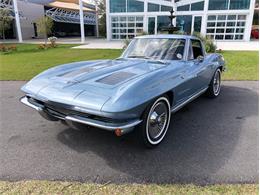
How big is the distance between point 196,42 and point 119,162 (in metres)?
3.14

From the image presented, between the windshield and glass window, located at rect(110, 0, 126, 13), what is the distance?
23.8m

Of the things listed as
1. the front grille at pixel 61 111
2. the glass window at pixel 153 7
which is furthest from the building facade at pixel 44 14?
the front grille at pixel 61 111

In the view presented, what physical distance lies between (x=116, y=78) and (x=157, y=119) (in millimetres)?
802

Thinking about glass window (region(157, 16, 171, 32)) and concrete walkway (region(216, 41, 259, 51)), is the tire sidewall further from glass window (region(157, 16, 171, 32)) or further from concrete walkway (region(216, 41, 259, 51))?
glass window (region(157, 16, 171, 32))

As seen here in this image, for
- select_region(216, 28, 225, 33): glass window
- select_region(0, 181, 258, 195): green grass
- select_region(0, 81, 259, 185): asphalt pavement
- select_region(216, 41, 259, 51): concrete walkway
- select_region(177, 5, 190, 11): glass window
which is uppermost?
select_region(177, 5, 190, 11): glass window

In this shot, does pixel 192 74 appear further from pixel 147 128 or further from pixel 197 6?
pixel 197 6

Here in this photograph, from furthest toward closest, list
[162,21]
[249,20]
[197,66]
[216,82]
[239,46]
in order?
1. [162,21]
2. [249,20]
3. [239,46]
4. [216,82]
5. [197,66]

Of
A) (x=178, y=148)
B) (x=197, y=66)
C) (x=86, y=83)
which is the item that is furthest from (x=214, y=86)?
(x=86, y=83)

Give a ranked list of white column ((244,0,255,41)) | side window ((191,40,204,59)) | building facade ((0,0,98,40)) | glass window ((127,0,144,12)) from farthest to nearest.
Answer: building facade ((0,0,98,40))
glass window ((127,0,144,12))
white column ((244,0,255,41))
side window ((191,40,204,59))

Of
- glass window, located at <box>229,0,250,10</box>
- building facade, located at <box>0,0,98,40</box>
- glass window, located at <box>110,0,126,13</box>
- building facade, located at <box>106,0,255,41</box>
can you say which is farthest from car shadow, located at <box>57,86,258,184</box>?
building facade, located at <box>0,0,98,40</box>

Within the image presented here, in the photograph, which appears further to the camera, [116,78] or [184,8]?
[184,8]

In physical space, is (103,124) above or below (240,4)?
below

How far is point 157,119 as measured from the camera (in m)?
3.12

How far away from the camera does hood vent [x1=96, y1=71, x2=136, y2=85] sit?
2924 mm
